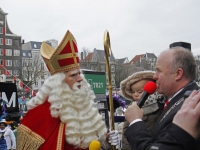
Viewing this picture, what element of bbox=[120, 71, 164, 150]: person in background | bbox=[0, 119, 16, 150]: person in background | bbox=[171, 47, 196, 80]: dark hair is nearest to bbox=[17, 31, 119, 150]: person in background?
bbox=[120, 71, 164, 150]: person in background

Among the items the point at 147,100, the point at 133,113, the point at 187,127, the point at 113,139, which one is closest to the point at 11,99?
the point at 113,139

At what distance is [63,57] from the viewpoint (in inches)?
132

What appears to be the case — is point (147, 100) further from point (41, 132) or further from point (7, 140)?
point (7, 140)

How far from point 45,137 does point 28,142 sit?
199 mm

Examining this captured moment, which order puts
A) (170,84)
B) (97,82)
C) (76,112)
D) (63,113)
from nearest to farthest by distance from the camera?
(170,84) → (63,113) → (76,112) → (97,82)

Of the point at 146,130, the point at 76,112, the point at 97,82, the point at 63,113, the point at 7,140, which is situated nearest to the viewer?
the point at 146,130

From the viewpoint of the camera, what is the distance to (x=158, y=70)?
6.56ft

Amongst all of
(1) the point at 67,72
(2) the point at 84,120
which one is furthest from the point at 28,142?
(1) the point at 67,72

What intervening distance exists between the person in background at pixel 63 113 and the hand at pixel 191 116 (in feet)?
5.51

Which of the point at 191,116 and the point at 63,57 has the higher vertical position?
the point at 63,57

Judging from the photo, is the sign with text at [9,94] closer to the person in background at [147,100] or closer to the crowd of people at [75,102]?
the crowd of people at [75,102]

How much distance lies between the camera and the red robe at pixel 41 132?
9.66 ft

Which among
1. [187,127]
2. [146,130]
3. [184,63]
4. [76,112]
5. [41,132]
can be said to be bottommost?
[41,132]

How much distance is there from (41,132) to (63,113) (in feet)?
1.03
